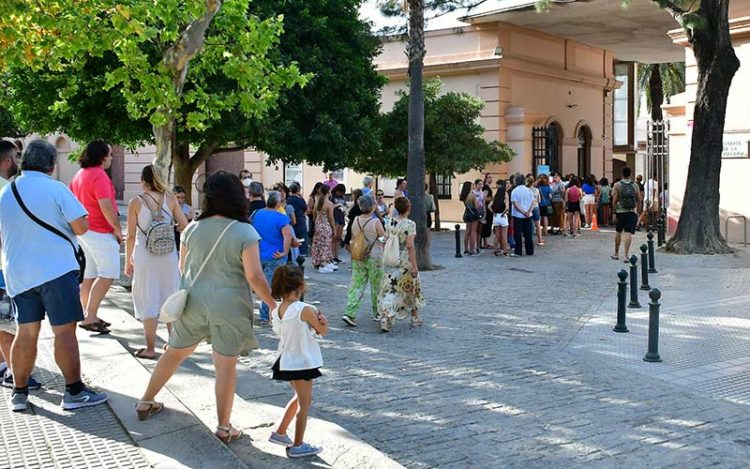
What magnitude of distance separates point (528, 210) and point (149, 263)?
11663 mm

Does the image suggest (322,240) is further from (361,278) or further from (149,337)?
(149,337)

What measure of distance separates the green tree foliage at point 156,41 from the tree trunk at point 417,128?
353 centimetres

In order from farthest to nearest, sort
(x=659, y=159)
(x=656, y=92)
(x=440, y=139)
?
(x=656, y=92) → (x=440, y=139) → (x=659, y=159)

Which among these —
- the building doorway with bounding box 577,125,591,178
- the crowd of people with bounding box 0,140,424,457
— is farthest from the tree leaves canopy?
the building doorway with bounding box 577,125,591,178

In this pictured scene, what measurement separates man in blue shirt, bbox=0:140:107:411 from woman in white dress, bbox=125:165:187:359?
1506mm

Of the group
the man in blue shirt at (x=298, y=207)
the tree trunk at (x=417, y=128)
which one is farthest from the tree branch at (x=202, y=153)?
the tree trunk at (x=417, y=128)

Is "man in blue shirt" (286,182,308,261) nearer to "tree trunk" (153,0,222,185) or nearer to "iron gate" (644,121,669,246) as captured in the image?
"tree trunk" (153,0,222,185)

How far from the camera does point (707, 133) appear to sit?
17.6 meters

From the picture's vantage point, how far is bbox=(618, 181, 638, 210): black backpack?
1578 centimetres

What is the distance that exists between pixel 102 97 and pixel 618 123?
104 ft

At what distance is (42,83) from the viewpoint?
16672 millimetres

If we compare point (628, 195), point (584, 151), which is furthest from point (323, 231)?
point (584, 151)

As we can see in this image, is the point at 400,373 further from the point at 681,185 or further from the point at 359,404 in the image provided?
the point at 681,185

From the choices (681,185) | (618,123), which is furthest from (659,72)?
(681,185)
